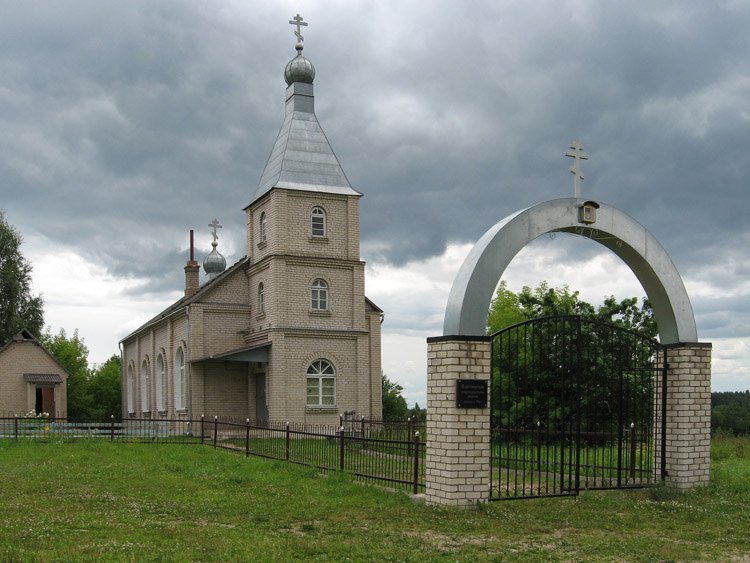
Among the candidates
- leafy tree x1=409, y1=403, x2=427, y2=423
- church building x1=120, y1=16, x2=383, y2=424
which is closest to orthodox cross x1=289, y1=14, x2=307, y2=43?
church building x1=120, y1=16, x2=383, y2=424

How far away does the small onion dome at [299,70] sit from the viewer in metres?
31.0

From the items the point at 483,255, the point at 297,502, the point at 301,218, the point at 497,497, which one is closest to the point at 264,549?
the point at 297,502

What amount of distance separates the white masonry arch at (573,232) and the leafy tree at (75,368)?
50239 mm

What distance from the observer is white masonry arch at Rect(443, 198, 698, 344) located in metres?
11.1

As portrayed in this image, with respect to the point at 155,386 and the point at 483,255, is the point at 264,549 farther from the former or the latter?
the point at 155,386

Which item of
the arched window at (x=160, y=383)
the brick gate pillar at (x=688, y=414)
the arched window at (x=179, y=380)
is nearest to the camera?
the brick gate pillar at (x=688, y=414)

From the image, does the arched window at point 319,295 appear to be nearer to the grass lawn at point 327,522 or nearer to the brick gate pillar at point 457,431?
the grass lawn at point 327,522

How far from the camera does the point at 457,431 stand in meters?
10.8

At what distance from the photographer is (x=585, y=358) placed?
22094mm

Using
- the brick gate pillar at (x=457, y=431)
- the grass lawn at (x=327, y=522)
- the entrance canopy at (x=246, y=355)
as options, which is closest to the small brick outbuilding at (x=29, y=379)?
the entrance canopy at (x=246, y=355)

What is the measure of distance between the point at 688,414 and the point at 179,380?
23611 mm

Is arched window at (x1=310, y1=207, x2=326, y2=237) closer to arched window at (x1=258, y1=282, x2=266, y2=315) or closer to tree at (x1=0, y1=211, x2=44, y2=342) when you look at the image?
arched window at (x1=258, y1=282, x2=266, y2=315)

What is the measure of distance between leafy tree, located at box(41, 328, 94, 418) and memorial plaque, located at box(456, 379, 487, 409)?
50.6 m

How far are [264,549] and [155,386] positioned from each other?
30070 millimetres
